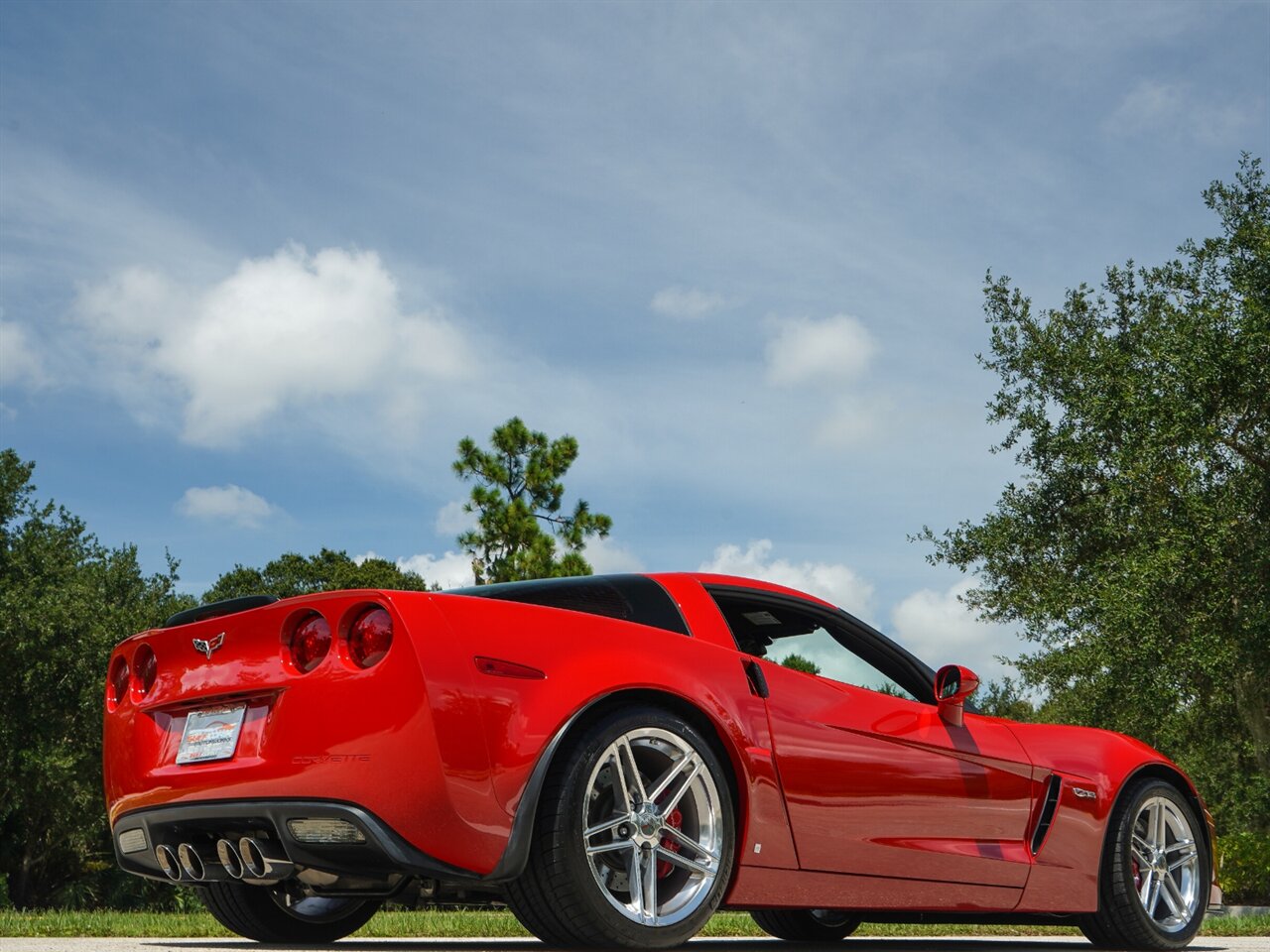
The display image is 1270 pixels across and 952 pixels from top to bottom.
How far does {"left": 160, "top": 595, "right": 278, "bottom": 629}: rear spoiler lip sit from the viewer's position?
4897mm

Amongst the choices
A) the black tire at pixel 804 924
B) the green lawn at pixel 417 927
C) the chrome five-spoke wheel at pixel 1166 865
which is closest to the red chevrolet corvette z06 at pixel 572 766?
the chrome five-spoke wheel at pixel 1166 865

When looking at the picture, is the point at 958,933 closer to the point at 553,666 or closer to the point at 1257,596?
the point at 553,666

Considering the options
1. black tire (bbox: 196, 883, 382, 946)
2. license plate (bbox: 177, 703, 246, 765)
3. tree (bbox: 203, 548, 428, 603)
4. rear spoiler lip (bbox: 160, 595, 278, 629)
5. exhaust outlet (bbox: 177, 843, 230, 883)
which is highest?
tree (bbox: 203, 548, 428, 603)

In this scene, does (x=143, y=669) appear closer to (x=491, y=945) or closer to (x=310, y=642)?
(x=310, y=642)

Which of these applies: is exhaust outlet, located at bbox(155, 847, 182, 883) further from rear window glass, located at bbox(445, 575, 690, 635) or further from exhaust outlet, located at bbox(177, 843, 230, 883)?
rear window glass, located at bbox(445, 575, 690, 635)

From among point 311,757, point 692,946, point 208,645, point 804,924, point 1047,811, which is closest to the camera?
point 311,757

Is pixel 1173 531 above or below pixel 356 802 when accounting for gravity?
above

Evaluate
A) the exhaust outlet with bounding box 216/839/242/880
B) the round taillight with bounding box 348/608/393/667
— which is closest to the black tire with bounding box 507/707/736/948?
the round taillight with bounding box 348/608/393/667

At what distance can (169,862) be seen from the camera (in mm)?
4945

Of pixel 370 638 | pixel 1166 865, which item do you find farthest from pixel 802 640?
pixel 1166 865

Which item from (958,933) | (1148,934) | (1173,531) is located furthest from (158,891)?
(1148,934)

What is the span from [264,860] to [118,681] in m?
Result: 1.26

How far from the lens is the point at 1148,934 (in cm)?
639

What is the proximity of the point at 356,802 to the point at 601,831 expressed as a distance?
2.60 ft
